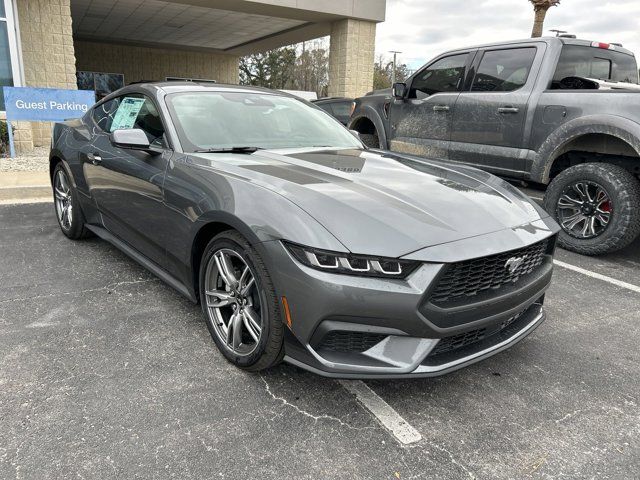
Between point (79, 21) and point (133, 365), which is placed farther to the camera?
point (79, 21)

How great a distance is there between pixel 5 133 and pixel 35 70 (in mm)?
2385

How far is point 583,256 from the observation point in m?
4.96

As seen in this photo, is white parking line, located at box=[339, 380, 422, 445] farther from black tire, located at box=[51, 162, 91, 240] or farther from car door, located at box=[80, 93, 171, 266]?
black tire, located at box=[51, 162, 91, 240]

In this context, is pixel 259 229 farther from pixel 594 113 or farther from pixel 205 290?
pixel 594 113

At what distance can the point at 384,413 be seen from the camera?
239 centimetres

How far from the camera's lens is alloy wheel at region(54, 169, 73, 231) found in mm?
4848

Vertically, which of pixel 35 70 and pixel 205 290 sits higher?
pixel 35 70

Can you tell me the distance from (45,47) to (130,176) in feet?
33.1

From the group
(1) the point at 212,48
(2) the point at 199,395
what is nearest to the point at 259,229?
(2) the point at 199,395

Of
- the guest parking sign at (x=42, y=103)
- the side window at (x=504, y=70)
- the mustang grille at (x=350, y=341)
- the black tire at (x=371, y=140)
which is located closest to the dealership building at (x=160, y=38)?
the guest parking sign at (x=42, y=103)

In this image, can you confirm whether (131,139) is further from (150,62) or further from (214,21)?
(150,62)

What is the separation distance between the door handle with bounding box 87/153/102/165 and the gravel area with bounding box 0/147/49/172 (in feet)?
17.0

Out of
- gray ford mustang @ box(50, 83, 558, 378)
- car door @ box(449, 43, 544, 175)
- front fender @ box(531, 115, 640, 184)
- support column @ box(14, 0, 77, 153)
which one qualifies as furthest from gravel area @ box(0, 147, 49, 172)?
front fender @ box(531, 115, 640, 184)

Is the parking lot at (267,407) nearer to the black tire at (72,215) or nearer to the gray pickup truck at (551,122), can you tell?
the black tire at (72,215)
